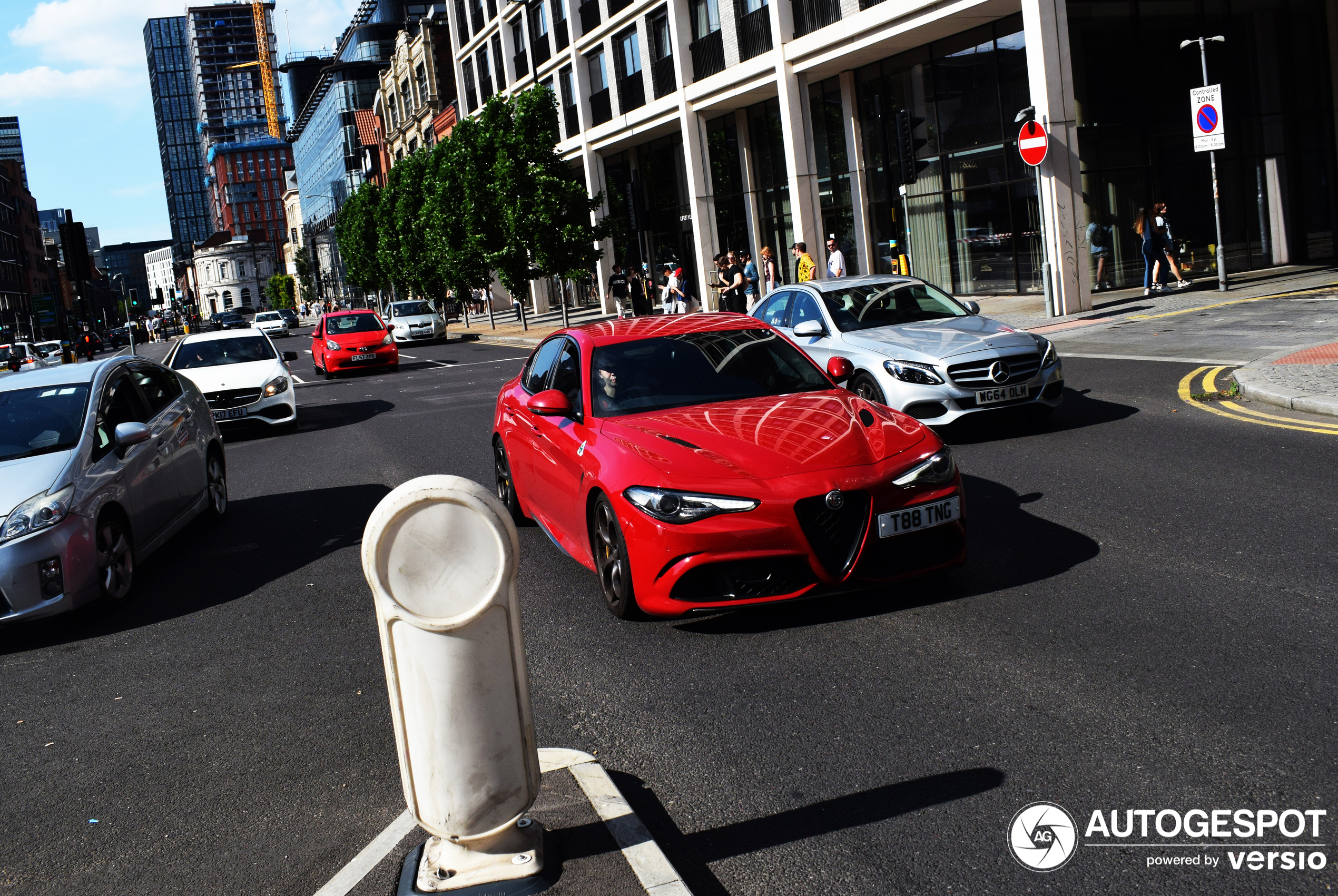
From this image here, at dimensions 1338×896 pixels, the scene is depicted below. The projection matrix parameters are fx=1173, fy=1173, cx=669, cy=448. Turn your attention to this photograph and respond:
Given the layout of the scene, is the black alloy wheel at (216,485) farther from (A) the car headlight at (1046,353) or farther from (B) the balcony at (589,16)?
(B) the balcony at (589,16)

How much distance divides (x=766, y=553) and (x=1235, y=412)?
641cm

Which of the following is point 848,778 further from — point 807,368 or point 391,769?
point 807,368

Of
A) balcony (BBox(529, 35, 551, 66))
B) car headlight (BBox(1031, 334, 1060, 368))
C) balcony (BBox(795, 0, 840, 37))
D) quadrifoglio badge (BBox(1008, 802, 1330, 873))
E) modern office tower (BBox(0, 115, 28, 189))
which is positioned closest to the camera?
quadrifoglio badge (BBox(1008, 802, 1330, 873))

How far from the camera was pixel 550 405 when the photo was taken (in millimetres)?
6359

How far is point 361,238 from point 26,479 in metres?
67.0

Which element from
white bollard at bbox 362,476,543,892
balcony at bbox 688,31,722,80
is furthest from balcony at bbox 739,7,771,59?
white bollard at bbox 362,476,543,892

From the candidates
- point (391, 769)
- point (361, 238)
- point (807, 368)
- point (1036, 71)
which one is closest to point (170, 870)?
point (391, 769)

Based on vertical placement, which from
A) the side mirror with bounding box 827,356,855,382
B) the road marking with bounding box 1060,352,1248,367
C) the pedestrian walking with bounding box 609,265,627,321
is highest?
the pedestrian walking with bounding box 609,265,627,321

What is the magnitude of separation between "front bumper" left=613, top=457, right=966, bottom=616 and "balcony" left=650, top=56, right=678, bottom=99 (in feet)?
104

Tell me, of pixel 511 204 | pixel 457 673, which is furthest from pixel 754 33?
pixel 457 673

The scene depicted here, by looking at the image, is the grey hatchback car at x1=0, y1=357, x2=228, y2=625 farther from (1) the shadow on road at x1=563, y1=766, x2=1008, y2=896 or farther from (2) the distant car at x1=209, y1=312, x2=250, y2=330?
(2) the distant car at x1=209, y1=312, x2=250, y2=330

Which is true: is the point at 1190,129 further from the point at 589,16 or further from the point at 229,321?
the point at 229,321

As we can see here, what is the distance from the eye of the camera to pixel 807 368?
6.91 m

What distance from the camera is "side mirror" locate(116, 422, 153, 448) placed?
24.7 ft
